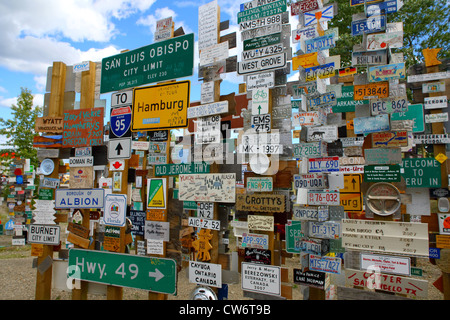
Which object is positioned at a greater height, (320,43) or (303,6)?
(303,6)

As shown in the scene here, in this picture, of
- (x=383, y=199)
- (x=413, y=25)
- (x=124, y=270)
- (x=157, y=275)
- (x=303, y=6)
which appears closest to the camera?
(x=383, y=199)

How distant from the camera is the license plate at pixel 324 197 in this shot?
469 cm

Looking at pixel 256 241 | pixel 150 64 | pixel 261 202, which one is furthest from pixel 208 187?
pixel 150 64

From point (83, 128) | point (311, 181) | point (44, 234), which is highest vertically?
point (83, 128)

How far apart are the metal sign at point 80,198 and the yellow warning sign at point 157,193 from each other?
105 cm

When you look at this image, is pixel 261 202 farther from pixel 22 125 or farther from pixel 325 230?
pixel 22 125

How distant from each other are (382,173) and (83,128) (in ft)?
17.6

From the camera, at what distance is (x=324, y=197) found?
187 inches

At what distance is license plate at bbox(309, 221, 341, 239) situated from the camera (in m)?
4.71

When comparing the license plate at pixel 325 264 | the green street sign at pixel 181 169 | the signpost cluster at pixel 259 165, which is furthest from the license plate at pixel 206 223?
the license plate at pixel 325 264

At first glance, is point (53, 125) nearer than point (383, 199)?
No

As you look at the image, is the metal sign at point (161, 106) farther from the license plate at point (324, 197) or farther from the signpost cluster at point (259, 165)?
the license plate at point (324, 197)

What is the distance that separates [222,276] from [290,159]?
2154 mm

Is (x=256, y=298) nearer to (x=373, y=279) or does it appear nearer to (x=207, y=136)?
(x=373, y=279)
